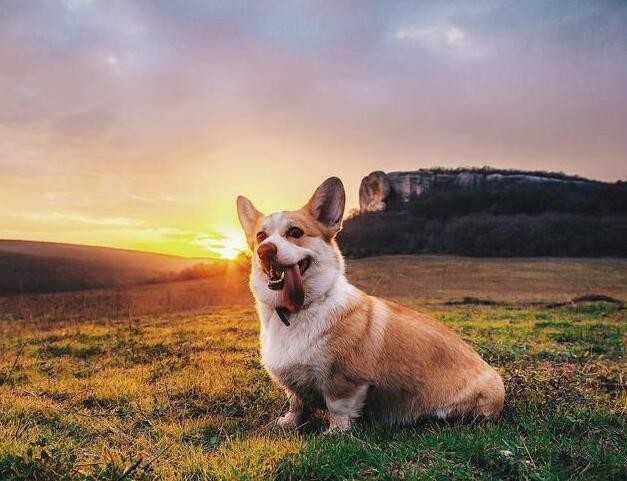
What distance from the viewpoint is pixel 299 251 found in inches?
A: 196

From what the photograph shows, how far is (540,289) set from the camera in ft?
131

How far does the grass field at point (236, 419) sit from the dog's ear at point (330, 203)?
204 cm

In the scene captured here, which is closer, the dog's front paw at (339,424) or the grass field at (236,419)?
the grass field at (236,419)

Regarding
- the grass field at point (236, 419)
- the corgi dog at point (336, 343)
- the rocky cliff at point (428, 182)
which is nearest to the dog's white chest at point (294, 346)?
the corgi dog at point (336, 343)

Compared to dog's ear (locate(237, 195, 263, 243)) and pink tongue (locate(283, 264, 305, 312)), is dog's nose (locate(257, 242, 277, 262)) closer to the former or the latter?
pink tongue (locate(283, 264, 305, 312))

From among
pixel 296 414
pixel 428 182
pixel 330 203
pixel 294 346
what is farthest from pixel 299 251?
pixel 428 182

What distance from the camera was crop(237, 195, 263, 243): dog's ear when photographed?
5.69 m

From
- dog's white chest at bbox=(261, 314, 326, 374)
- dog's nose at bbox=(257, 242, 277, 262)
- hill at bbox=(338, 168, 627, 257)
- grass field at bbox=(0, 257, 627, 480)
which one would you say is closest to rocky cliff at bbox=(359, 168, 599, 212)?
hill at bbox=(338, 168, 627, 257)

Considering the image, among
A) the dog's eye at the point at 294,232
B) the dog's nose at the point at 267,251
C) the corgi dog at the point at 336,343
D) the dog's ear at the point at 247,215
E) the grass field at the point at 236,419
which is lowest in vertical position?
the grass field at the point at 236,419

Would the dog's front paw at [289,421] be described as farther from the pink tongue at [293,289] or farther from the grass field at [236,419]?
the pink tongue at [293,289]

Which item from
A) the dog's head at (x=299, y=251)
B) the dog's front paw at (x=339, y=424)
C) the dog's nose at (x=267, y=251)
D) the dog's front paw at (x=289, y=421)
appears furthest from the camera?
the dog's front paw at (x=289, y=421)

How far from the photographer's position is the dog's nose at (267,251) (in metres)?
4.79

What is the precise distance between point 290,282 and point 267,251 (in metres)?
0.39

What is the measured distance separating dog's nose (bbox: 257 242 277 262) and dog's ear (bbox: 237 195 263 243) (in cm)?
85
